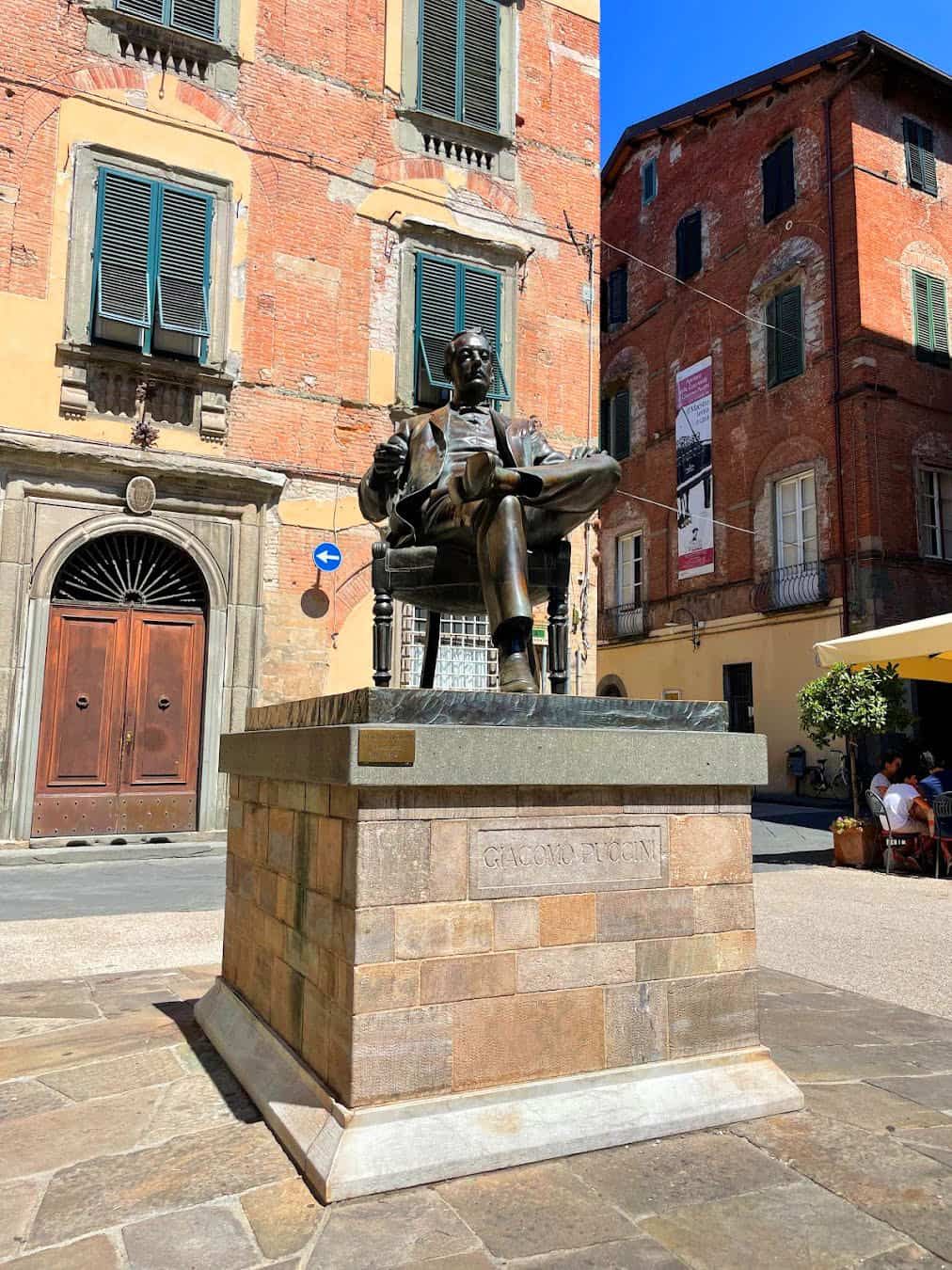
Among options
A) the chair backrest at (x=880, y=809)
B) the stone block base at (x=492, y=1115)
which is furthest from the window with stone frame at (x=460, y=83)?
the stone block base at (x=492, y=1115)

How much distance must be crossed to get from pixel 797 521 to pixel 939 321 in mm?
4879

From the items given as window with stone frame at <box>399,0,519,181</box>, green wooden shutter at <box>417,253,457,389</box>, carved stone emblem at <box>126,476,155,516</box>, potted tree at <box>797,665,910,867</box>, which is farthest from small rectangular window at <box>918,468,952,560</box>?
carved stone emblem at <box>126,476,155,516</box>

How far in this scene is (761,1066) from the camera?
10.4 feet

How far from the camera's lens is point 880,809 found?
9.82 metres

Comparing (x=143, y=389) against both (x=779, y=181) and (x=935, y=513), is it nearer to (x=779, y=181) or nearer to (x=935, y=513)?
(x=935, y=513)

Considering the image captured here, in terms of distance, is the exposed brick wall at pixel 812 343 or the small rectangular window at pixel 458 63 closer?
the small rectangular window at pixel 458 63

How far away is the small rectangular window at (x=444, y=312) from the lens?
13.1 meters

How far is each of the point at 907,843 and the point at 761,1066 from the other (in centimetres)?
755

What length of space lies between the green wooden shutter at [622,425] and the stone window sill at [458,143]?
466 inches

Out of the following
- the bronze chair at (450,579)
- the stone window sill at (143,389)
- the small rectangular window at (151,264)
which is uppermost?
the small rectangular window at (151,264)

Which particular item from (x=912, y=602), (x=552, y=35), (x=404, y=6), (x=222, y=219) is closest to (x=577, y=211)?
(x=552, y=35)

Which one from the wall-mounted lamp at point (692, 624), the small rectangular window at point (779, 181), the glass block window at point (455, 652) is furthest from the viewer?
the wall-mounted lamp at point (692, 624)

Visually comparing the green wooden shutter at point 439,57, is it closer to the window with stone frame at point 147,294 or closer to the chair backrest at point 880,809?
the window with stone frame at point 147,294

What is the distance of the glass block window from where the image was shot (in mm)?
12742
